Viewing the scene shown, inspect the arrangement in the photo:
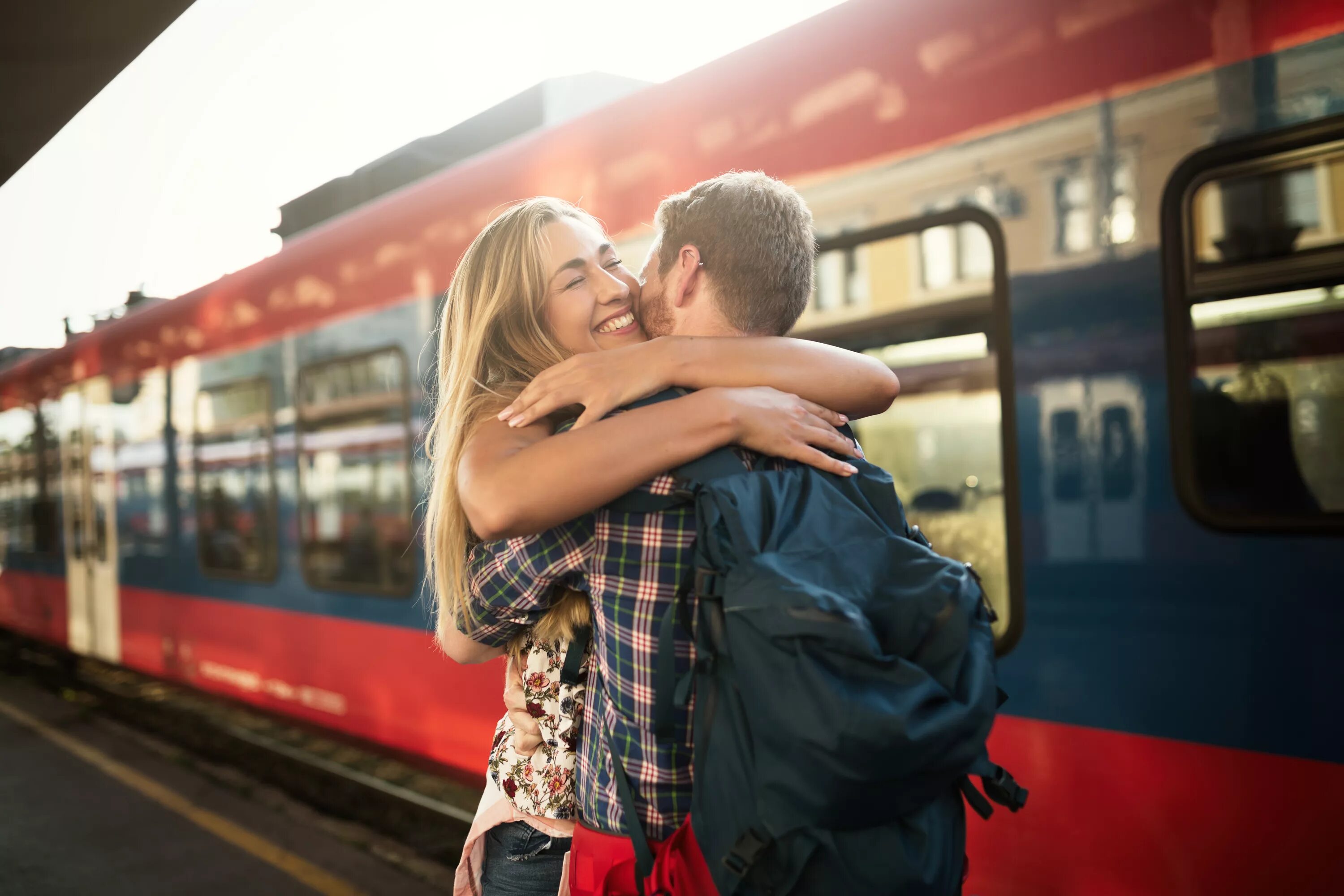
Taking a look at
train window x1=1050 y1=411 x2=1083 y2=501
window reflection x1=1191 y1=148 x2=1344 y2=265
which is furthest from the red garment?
window reflection x1=1191 y1=148 x2=1344 y2=265

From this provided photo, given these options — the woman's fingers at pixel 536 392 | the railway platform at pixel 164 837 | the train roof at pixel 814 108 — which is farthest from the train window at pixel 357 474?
the woman's fingers at pixel 536 392

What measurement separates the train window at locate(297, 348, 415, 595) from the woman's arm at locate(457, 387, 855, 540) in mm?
3461

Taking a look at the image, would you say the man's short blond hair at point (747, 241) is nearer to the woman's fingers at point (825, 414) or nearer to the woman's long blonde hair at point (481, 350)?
the woman's fingers at point (825, 414)

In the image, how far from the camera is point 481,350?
145cm

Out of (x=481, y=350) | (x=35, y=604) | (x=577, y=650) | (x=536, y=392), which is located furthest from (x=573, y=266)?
(x=35, y=604)

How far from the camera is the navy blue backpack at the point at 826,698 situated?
3.12 ft

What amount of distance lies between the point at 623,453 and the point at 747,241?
34 cm

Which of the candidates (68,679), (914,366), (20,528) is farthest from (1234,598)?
(20,528)

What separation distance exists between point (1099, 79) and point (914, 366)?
2.69ft

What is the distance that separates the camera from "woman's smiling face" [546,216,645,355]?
1.52 meters

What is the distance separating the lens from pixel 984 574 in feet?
8.21

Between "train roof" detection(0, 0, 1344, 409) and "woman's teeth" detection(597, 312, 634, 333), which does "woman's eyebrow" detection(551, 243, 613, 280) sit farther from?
"train roof" detection(0, 0, 1344, 409)

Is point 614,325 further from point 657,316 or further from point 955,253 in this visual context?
point 955,253

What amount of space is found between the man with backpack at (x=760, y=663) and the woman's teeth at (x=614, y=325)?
0.95 feet
